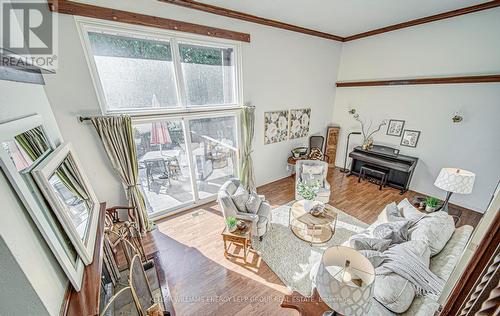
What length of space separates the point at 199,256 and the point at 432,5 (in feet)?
18.9

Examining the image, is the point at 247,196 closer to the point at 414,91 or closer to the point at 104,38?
the point at 104,38

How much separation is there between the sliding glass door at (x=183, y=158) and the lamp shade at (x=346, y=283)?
314 cm

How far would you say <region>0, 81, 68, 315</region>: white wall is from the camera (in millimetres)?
794

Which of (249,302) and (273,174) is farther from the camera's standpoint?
(273,174)

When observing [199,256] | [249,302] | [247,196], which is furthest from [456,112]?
[199,256]

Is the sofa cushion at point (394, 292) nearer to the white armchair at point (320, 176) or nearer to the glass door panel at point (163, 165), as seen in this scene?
the white armchair at point (320, 176)

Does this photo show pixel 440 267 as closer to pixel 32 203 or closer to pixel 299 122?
pixel 32 203

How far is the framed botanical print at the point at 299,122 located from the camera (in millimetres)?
5027

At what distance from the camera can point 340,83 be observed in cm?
552

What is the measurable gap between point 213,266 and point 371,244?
2.09m

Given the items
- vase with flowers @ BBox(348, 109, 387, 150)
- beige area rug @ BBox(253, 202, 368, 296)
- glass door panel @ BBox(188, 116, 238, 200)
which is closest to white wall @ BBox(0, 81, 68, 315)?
beige area rug @ BBox(253, 202, 368, 296)

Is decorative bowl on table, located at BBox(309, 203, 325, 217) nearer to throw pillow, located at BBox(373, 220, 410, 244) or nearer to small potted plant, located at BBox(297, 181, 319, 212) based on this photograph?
small potted plant, located at BBox(297, 181, 319, 212)

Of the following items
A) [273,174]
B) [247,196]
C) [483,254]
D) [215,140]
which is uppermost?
[483,254]

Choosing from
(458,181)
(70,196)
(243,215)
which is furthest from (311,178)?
(70,196)
